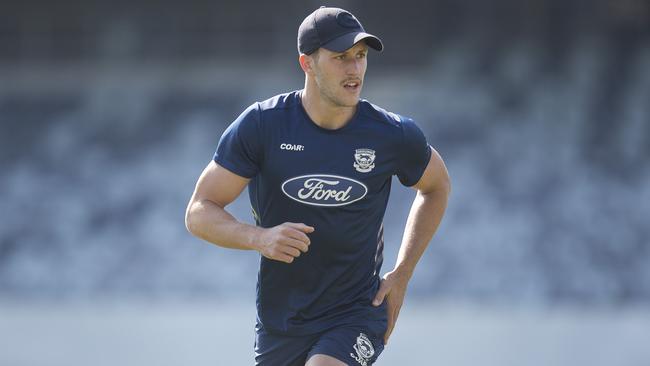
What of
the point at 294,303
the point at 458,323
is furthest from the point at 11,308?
the point at 294,303

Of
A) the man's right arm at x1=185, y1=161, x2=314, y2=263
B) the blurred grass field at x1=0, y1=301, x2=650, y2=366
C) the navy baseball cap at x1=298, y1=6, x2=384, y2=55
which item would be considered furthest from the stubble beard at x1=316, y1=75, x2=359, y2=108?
the blurred grass field at x1=0, y1=301, x2=650, y2=366

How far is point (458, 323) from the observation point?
927 cm

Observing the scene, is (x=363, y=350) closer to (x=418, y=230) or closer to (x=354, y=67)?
(x=418, y=230)

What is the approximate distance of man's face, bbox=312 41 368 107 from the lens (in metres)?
3.91

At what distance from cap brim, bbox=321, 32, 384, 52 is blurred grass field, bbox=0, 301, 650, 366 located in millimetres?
4957

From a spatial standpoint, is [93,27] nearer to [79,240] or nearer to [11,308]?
[79,240]

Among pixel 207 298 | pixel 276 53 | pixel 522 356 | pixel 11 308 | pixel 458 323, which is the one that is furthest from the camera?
pixel 276 53

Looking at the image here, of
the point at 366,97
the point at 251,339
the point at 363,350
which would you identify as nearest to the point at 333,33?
the point at 363,350

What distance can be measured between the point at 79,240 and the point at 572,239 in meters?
5.33

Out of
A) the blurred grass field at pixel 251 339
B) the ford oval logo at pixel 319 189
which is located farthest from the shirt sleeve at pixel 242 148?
the blurred grass field at pixel 251 339

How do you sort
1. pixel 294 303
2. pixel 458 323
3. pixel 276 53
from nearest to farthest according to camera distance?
pixel 294 303 < pixel 458 323 < pixel 276 53

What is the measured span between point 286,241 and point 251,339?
5555 millimetres

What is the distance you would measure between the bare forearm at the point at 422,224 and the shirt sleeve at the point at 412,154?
0.50 ft

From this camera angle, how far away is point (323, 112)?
404 centimetres
